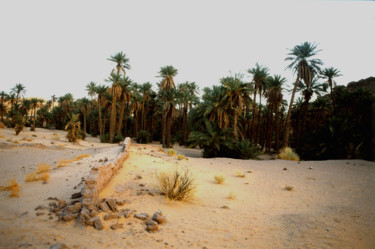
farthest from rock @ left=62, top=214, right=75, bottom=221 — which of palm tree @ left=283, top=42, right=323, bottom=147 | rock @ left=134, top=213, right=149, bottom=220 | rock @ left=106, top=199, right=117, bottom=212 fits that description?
palm tree @ left=283, top=42, right=323, bottom=147

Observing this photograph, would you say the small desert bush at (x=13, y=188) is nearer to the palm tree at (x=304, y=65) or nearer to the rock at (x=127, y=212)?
the rock at (x=127, y=212)

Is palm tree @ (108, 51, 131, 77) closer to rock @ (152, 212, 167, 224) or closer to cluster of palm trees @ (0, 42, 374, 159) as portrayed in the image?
cluster of palm trees @ (0, 42, 374, 159)

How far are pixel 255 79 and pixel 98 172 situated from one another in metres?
30.4

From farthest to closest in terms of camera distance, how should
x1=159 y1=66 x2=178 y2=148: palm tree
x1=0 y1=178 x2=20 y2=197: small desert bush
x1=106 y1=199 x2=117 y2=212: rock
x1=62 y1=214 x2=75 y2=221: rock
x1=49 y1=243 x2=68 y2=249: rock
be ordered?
x1=159 y1=66 x2=178 y2=148: palm tree
x1=0 y1=178 x2=20 y2=197: small desert bush
x1=106 y1=199 x2=117 y2=212: rock
x1=62 y1=214 x2=75 y2=221: rock
x1=49 y1=243 x2=68 y2=249: rock

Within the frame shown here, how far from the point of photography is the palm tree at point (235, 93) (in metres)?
20.7

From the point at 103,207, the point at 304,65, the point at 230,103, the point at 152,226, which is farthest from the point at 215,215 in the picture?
the point at 304,65

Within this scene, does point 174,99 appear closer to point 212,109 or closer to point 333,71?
point 212,109

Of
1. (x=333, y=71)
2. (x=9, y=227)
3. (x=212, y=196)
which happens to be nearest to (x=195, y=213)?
(x=212, y=196)

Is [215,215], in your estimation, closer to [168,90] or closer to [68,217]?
[68,217]

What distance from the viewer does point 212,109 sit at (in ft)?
73.0

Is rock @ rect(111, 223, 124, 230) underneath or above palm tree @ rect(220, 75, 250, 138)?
underneath

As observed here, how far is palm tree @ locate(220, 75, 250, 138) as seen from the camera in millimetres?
20703

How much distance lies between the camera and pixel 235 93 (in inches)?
834

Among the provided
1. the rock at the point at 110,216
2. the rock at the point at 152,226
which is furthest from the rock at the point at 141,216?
the rock at the point at 110,216
